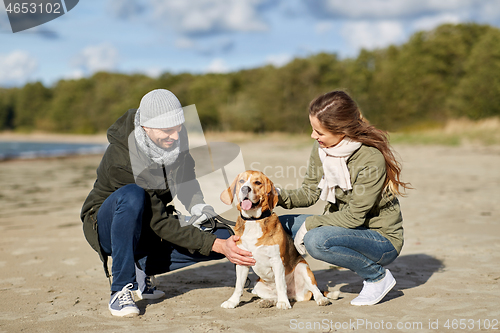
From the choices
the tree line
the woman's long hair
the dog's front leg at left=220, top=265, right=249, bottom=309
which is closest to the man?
the dog's front leg at left=220, top=265, right=249, bottom=309

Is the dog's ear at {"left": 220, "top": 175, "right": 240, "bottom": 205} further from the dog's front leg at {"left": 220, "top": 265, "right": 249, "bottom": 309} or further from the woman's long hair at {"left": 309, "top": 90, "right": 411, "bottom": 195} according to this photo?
the woman's long hair at {"left": 309, "top": 90, "right": 411, "bottom": 195}

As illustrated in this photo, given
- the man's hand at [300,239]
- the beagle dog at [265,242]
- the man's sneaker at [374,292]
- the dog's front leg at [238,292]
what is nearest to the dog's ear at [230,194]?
the beagle dog at [265,242]

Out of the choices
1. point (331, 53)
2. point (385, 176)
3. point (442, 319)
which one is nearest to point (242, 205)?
point (385, 176)

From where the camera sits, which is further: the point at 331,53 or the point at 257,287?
the point at 331,53

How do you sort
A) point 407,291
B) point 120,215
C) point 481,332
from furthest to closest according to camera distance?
point 407,291, point 120,215, point 481,332

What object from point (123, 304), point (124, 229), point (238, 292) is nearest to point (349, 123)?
point (238, 292)

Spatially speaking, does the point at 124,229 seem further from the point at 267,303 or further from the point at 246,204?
the point at 267,303

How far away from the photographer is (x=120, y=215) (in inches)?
128

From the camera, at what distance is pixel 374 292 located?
341 centimetres

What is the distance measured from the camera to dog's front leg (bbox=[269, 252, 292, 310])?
333cm

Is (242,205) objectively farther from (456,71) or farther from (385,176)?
(456,71)

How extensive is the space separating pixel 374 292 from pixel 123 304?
2.01m

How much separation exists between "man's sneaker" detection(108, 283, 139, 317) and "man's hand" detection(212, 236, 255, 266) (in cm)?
76

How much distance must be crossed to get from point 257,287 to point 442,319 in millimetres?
1441
